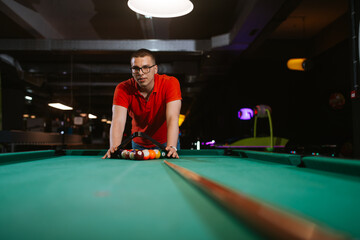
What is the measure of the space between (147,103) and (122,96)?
0.95ft

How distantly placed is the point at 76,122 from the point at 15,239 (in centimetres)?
1190

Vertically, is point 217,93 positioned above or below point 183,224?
above

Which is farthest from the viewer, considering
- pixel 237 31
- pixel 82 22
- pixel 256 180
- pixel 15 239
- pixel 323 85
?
pixel 323 85

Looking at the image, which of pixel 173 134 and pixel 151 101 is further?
pixel 151 101

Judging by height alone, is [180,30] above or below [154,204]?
above

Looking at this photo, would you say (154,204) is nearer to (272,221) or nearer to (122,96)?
(272,221)

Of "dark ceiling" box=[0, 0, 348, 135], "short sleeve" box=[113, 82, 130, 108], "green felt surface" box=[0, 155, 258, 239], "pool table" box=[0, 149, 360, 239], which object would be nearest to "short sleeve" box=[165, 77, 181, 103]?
"short sleeve" box=[113, 82, 130, 108]

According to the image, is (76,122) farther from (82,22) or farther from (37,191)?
(37,191)

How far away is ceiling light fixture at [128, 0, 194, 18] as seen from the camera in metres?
2.47

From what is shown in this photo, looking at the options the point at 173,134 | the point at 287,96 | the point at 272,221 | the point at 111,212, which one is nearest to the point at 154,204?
the point at 111,212

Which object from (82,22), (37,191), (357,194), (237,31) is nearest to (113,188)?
(37,191)

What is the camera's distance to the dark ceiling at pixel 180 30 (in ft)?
16.0

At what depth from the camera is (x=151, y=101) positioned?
9.41ft

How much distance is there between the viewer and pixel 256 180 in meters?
1.10
